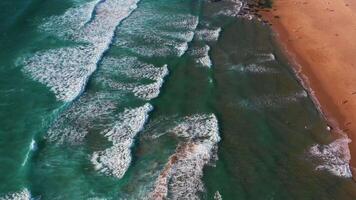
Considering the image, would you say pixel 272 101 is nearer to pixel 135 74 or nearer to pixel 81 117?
pixel 135 74

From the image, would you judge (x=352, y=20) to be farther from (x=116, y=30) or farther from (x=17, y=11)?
(x=17, y=11)

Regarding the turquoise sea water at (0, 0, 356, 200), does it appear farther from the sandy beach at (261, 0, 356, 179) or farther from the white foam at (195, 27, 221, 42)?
the sandy beach at (261, 0, 356, 179)

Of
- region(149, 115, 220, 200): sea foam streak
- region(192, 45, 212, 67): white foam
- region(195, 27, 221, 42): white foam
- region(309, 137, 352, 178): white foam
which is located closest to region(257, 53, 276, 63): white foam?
region(192, 45, 212, 67): white foam

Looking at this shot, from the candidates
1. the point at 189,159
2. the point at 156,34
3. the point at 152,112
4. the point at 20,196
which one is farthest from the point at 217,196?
the point at 156,34

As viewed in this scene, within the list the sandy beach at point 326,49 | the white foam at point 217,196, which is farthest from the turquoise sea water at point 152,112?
the sandy beach at point 326,49

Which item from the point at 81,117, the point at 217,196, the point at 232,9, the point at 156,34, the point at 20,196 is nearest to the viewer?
the point at 20,196

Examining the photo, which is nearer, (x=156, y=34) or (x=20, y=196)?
(x=20, y=196)

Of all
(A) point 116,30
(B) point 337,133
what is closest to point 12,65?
(A) point 116,30
